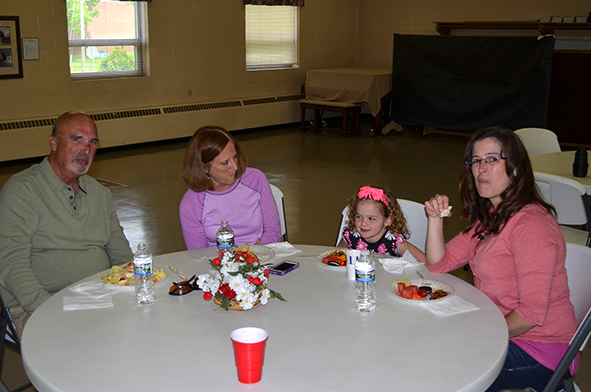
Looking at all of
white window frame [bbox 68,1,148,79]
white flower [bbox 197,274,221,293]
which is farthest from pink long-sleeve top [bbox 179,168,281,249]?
white window frame [bbox 68,1,148,79]

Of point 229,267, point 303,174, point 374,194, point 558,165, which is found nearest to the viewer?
point 229,267

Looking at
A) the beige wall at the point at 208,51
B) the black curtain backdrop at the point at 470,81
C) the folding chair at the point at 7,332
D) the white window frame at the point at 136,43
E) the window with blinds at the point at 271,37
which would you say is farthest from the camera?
the window with blinds at the point at 271,37

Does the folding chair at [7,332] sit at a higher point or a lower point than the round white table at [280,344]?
lower

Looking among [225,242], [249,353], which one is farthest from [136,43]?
[249,353]

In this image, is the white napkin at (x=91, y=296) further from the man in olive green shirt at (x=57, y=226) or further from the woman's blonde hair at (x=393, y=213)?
the woman's blonde hair at (x=393, y=213)

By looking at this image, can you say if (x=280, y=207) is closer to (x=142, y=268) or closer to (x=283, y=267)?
(x=283, y=267)

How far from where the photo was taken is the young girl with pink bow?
2.76 m

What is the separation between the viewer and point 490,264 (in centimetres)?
207

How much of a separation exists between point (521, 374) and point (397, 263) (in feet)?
1.96

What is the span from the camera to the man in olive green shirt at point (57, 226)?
7.47ft

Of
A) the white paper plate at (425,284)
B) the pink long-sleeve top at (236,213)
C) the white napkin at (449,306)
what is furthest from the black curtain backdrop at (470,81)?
the white napkin at (449,306)

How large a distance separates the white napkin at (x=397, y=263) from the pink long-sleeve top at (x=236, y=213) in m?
0.75

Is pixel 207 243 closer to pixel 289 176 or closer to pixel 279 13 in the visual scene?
pixel 289 176

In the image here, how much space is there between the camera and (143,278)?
1986mm
